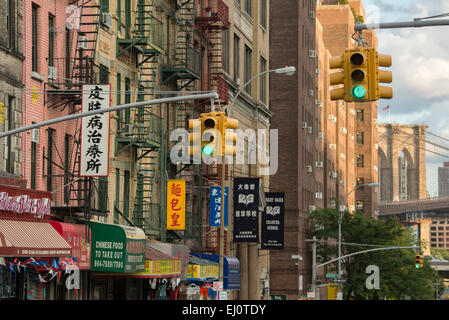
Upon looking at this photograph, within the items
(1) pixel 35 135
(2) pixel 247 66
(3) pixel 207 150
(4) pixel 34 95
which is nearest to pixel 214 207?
(2) pixel 247 66

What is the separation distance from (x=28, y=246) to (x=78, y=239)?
198 inches

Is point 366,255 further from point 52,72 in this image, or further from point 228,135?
point 228,135

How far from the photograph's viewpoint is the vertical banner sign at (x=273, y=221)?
61469 millimetres

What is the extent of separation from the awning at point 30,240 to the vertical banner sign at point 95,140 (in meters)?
2.93

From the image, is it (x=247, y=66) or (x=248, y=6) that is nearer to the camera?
(x=247, y=66)

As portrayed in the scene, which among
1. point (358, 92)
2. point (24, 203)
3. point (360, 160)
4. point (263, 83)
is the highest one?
point (360, 160)

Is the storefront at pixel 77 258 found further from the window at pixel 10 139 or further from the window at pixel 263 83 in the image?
the window at pixel 263 83

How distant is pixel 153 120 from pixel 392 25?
24056mm

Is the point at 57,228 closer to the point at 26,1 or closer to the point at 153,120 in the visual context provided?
the point at 26,1

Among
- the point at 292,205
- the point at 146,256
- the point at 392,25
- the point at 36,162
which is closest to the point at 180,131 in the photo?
the point at 146,256

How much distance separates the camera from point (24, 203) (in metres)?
27.0

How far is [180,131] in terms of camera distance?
155ft

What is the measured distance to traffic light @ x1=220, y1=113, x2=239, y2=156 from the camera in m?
26.8

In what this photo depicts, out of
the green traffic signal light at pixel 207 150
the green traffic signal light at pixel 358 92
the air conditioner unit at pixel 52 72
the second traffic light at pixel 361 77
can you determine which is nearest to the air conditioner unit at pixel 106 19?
the air conditioner unit at pixel 52 72
